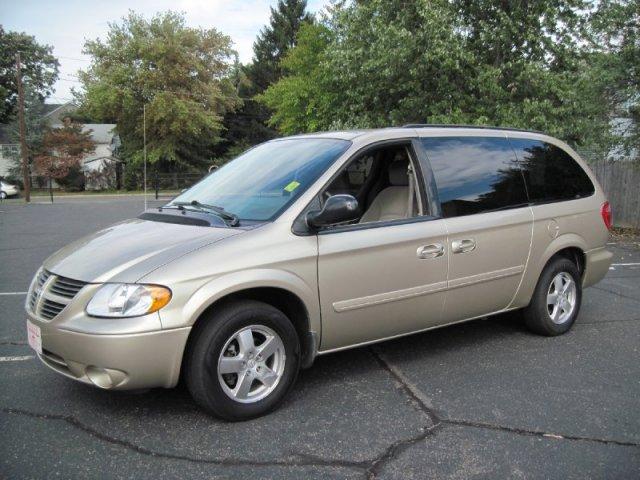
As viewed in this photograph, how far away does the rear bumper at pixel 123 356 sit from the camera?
307 centimetres

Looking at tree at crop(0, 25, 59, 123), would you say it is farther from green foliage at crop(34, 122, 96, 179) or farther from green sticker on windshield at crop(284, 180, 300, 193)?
green sticker on windshield at crop(284, 180, 300, 193)

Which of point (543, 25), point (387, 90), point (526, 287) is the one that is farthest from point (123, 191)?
point (526, 287)

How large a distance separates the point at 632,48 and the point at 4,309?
42.1 feet

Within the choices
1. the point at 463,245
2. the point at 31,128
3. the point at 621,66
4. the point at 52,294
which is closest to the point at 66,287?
the point at 52,294

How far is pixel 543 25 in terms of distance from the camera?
15586mm

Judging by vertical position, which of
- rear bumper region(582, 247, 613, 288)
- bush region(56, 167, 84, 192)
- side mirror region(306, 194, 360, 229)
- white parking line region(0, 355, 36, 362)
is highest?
bush region(56, 167, 84, 192)

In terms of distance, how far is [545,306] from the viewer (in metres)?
5.08

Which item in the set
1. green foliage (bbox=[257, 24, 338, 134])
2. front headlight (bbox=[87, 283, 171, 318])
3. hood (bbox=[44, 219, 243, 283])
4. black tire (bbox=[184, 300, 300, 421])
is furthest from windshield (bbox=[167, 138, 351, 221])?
green foliage (bbox=[257, 24, 338, 134])

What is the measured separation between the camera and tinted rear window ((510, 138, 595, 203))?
199 inches

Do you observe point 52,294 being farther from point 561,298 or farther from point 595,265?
point 595,265

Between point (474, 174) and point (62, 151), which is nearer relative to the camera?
point (474, 174)

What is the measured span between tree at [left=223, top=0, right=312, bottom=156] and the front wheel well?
4958 centimetres

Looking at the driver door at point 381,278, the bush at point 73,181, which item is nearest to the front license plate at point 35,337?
the driver door at point 381,278

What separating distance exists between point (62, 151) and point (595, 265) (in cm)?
4432
